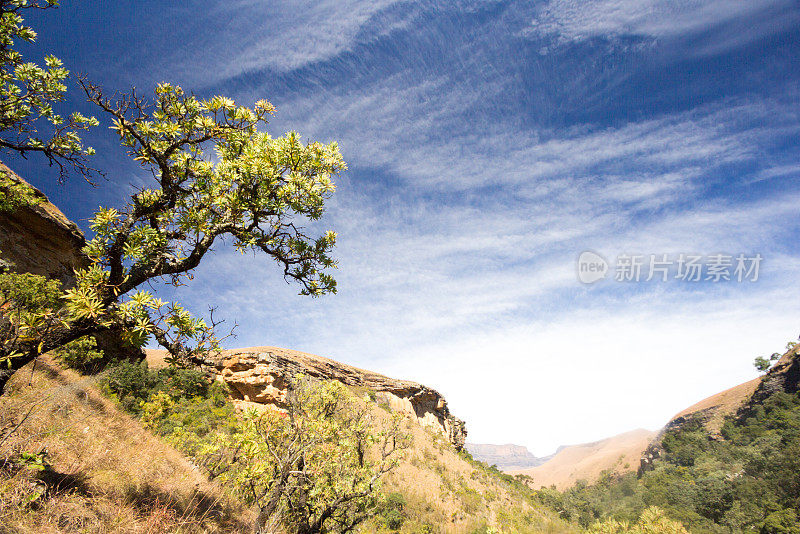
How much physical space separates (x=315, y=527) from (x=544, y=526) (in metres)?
36.6

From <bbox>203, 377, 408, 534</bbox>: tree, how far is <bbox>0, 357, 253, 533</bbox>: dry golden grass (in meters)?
0.83

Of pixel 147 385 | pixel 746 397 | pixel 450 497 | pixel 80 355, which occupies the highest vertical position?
pixel 746 397

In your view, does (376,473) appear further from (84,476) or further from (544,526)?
(544,526)

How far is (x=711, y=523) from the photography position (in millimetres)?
49406

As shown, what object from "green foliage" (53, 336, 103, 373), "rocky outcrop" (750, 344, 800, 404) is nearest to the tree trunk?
"green foliage" (53, 336, 103, 373)

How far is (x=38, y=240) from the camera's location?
16359 millimetres

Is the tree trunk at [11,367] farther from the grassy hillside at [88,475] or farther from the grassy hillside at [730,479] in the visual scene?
the grassy hillside at [730,479]

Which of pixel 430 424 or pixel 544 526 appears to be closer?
pixel 544 526

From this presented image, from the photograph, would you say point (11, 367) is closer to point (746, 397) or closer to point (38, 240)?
point (38, 240)

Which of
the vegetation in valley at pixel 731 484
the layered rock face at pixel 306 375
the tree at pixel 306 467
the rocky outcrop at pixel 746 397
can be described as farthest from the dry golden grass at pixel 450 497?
the rocky outcrop at pixel 746 397

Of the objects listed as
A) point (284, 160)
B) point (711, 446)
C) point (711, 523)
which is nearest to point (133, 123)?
point (284, 160)

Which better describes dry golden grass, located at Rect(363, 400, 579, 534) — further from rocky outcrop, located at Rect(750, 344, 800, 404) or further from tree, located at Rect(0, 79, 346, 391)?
rocky outcrop, located at Rect(750, 344, 800, 404)

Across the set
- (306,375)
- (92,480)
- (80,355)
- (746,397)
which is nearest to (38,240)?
(80,355)

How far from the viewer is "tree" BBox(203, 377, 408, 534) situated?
765cm
